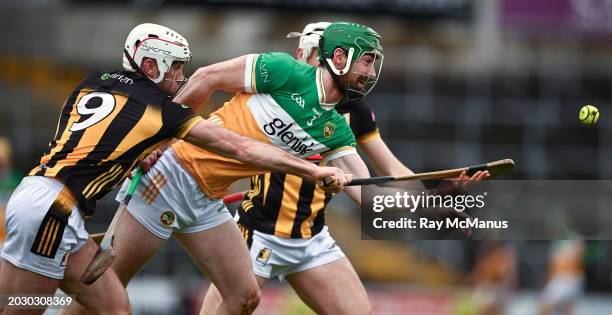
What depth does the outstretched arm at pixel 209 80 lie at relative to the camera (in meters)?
6.51

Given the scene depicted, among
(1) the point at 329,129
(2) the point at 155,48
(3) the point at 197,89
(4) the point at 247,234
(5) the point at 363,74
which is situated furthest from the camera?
(4) the point at 247,234

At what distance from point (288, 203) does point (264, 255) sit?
351 mm

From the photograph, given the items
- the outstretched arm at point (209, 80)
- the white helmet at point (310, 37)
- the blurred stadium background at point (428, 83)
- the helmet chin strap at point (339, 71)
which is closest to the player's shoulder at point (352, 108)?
the white helmet at point (310, 37)

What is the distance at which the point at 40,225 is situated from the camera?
5.87 meters

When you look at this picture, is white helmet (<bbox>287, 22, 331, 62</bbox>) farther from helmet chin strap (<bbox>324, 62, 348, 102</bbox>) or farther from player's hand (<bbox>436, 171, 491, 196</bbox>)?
player's hand (<bbox>436, 171, 491, 196</bbox>)

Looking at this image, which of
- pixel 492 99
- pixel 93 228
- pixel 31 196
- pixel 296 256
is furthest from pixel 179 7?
pixel 31 196

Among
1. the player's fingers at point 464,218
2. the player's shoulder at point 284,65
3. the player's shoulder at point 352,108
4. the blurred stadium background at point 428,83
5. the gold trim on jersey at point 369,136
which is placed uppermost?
the player's shoulder at point 284,65

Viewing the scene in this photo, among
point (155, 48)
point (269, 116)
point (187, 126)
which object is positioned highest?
point (155, 48)

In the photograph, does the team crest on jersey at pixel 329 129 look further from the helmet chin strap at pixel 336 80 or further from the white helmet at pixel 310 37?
the white helmet at pixel 310 37

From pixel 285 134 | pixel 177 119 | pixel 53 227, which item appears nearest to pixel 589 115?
pixel 285 134

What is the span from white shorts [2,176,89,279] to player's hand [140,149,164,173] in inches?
26.9

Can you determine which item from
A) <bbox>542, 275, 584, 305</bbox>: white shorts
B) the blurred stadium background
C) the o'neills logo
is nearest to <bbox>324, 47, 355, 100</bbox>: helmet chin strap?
the o'neills logo

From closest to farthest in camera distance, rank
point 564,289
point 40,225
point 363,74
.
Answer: point 40,225, point 363,74, point 564,289

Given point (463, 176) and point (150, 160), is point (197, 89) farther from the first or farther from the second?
point (463, 176)
